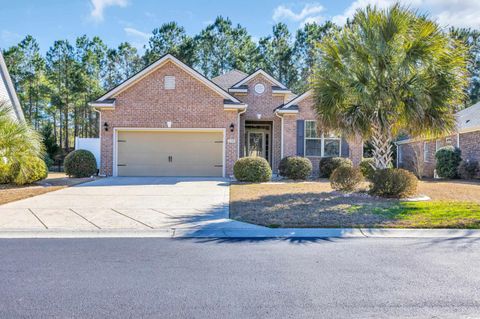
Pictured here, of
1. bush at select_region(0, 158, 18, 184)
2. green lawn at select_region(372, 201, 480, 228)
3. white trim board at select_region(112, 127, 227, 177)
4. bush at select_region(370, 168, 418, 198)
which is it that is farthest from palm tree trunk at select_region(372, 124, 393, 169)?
bush at select_region(0, 158, 18, 184)

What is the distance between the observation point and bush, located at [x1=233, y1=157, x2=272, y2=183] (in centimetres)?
1512

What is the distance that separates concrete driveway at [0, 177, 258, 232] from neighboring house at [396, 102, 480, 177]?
422 inches

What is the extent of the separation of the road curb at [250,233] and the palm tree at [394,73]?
15.4 ft

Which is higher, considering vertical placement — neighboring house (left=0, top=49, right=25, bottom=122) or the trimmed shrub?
neighboring house (left=0, top=49, right=25, bottom=122)

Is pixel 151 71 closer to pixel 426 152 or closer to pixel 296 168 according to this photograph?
pixel 296 168

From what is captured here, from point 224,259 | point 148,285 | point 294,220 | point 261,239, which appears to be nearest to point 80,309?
point 148,285

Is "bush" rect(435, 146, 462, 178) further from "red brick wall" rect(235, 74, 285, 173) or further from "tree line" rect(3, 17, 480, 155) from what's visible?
"tree line" rect(3, 17, 480, 155)

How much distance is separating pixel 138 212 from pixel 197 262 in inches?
151

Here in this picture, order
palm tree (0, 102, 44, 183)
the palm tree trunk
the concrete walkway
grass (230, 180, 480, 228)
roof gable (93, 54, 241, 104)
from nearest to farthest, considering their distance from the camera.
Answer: the concrete walkway
grass (230, 180, 480, 228)
the palm tree trunk
palm tree (0, 102, 44, 183)
roof gable (93, 54, 241, 104)

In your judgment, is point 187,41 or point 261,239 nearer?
point 261,239

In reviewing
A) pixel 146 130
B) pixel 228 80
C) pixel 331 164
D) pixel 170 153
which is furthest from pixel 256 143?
pixel 146 130

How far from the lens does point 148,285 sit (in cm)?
410

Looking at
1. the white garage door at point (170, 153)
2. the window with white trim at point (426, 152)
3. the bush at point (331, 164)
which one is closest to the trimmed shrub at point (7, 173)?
the white garage door at point (170, 153)

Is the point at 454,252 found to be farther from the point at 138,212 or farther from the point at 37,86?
the point at 37,86
